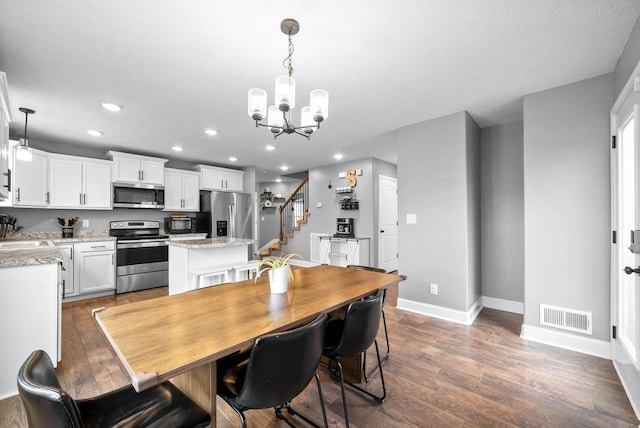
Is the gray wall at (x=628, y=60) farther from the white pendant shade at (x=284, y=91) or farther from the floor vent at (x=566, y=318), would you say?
the white pendant shade at (x=284, y=91)

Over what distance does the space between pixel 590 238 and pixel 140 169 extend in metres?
6.29

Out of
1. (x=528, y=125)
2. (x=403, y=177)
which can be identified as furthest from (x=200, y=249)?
(x=528, y=125)

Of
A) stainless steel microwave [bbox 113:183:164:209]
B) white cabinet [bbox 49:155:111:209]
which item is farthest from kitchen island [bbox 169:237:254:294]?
white cabinet [bbox 49:155:111:209]

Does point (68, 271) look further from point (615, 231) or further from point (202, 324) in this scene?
point (615, 231)

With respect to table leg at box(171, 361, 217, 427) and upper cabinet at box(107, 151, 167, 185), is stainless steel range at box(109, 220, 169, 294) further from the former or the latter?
table leg at box(171, 361, 217, 427)

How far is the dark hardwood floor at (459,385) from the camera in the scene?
5.80 feet

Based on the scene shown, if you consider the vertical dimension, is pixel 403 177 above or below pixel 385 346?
above

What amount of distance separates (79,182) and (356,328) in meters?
5.09

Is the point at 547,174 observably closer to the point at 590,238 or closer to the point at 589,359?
the point at 590,238

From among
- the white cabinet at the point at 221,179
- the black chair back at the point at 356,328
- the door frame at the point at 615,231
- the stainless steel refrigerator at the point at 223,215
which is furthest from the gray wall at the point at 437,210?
the white cabinet at the point at 221,179

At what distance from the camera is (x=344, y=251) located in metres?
6.08

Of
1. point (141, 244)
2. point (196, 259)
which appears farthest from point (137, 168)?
point (196, 259)

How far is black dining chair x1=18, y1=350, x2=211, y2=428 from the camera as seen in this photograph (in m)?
0.78

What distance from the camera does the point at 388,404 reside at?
6.27ft
